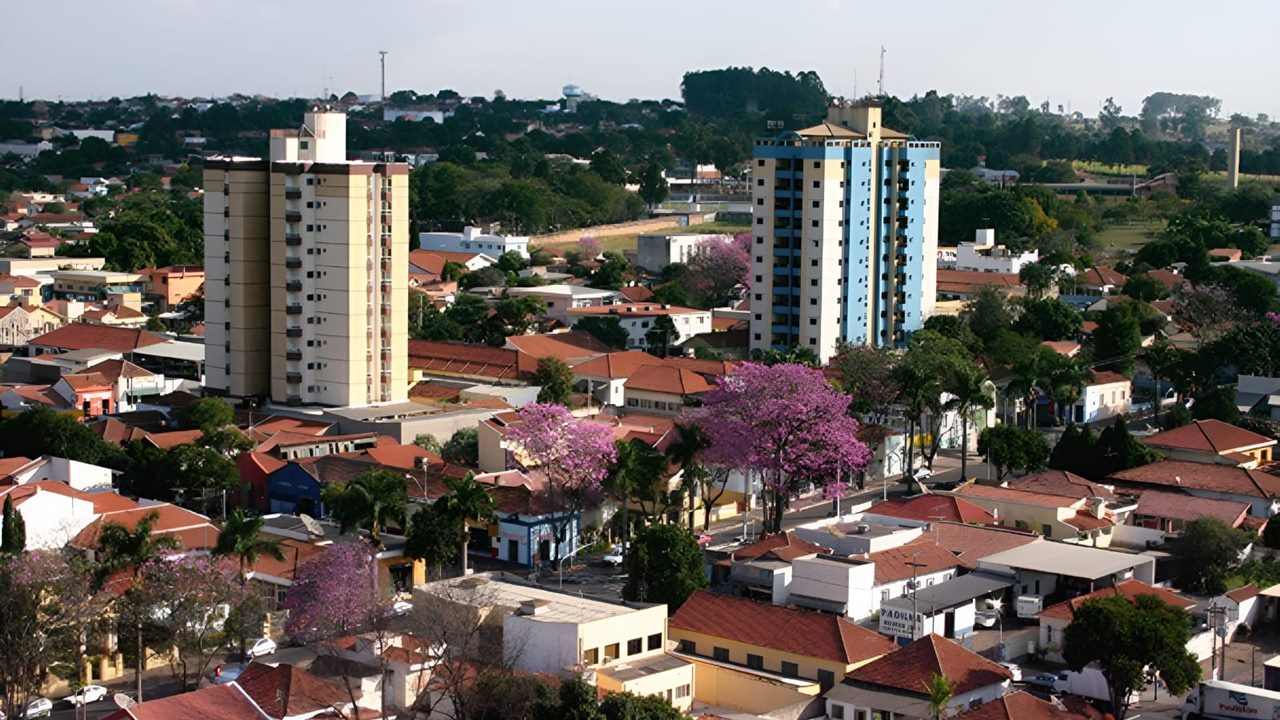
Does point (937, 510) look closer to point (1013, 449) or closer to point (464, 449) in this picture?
point (1013, 449)

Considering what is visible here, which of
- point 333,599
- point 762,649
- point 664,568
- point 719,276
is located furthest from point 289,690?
point 719,276

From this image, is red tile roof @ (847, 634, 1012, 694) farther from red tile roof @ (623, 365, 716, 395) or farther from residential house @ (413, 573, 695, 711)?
red tile roof @ (623, 365, 716, 395)

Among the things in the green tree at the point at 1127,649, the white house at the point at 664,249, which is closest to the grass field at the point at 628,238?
the white house at the point at 664,249

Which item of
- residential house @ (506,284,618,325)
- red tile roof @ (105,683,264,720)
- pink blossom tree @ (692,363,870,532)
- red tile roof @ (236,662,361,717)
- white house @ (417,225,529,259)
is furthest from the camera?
white house @ (417,225,529,259)

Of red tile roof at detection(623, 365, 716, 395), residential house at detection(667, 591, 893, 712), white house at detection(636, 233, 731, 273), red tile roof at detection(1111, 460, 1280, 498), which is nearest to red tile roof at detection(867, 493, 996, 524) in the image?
red tile roof at detection(1111, 460, 1280, 498)

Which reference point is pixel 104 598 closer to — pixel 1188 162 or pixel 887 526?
pixel 887 526

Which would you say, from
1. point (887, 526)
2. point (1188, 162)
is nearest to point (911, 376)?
point (887, 526)
